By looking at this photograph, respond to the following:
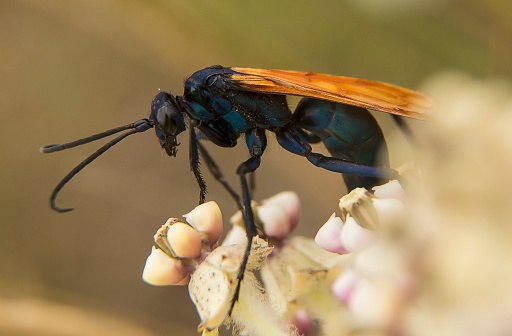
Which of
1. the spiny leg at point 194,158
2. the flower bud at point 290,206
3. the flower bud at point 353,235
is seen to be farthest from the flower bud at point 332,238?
the spiny leg at point 194,158

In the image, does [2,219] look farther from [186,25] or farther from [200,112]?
[200,112]

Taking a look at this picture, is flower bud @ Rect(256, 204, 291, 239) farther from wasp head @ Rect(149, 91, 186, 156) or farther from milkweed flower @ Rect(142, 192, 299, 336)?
wasp head @ Rect(149, 91, 186, 156)

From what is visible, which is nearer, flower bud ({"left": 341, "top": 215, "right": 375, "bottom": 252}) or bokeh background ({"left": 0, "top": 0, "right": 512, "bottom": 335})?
flower bud ({"left": 341, "top": 215, "right": 375, "bottom": 252})

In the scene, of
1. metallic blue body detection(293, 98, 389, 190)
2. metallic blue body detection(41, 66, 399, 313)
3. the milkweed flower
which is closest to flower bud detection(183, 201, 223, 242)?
the milkweed flower

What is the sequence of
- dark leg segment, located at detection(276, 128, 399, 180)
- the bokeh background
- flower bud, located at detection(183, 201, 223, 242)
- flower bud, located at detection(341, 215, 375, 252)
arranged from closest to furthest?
flower bud, located at detection(341, 215, 375, 252), flower bud, located at detection(183, 201, 223, 242), dark leg segment, located at detection(276, 128, 399, 180), the bokeh background

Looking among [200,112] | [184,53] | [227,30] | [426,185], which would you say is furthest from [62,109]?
[426,185]

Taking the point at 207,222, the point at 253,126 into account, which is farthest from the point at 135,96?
the point at 207,222

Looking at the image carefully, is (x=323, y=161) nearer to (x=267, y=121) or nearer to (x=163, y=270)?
(x=267, y=121)

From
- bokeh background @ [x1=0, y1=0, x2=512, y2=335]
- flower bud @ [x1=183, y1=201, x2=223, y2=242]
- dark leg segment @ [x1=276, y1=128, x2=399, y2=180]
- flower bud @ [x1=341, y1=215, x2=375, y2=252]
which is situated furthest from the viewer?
bokeh background @ [x1=0, y1=0, x2=512, y2=335]
